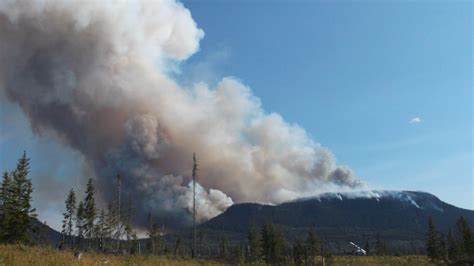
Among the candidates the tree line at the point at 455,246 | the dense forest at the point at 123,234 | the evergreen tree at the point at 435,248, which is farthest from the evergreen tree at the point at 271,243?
the tree line at the point at 455,246

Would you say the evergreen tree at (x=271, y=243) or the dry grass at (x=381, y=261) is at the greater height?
the evergreen tree at (x=271, y=243)

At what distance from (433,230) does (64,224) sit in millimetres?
83071

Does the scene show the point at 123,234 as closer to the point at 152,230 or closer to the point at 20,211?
the point at 152,230

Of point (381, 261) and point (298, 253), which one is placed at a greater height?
point (298, 253)

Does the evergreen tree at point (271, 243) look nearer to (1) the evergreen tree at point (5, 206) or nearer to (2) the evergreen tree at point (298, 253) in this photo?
(2) the evergreen tree at point (298, 253)

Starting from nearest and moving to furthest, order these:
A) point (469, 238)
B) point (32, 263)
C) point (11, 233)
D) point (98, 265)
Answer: point (32, 263) < point (98, 265) < point (11, 233) < point (469, 238)

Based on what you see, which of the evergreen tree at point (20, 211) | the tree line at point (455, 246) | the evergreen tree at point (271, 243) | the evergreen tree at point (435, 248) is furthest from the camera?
the evergreen tree at point (271, 243)

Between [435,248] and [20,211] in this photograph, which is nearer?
[20,211]

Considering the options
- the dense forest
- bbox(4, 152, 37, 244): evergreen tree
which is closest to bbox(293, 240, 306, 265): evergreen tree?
the dense forest

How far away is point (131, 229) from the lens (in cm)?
11681

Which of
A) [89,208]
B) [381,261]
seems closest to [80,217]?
A: [89,208]

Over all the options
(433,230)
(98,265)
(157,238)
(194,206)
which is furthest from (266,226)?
(98,265)

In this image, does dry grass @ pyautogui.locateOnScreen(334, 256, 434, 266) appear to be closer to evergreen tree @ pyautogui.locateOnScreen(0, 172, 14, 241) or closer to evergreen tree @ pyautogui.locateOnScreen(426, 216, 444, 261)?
evergreen tree @ pyautogui.locateOnScreen(426, 216, 444, 261)

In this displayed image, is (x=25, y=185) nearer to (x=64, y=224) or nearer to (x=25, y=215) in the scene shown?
(x=25, y=215)
